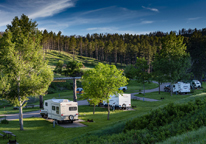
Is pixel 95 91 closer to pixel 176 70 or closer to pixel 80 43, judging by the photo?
pixel 176 70

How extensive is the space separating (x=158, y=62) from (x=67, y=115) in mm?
33424

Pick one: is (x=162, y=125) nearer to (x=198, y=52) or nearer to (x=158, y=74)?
(x=158, y=74)

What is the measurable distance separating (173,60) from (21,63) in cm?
4038

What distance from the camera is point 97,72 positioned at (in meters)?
24.9

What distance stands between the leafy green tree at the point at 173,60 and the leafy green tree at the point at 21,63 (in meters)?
35.0

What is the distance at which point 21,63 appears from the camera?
18719 millimetres

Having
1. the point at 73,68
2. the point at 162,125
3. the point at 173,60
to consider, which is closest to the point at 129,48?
the point at 73,68

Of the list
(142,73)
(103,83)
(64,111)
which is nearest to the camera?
(64,111)

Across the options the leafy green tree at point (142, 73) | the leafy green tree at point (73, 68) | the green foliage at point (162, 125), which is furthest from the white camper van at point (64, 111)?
the leafy green tree at point (73, 68)

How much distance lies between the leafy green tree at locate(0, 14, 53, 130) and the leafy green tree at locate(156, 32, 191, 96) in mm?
34992

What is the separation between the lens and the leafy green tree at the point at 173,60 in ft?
153

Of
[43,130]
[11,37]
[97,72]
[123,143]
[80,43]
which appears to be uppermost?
[80,43]

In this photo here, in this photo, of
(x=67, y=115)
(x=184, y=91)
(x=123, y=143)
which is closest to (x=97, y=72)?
(x=67, y=115)

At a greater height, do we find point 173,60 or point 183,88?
point 173,60
